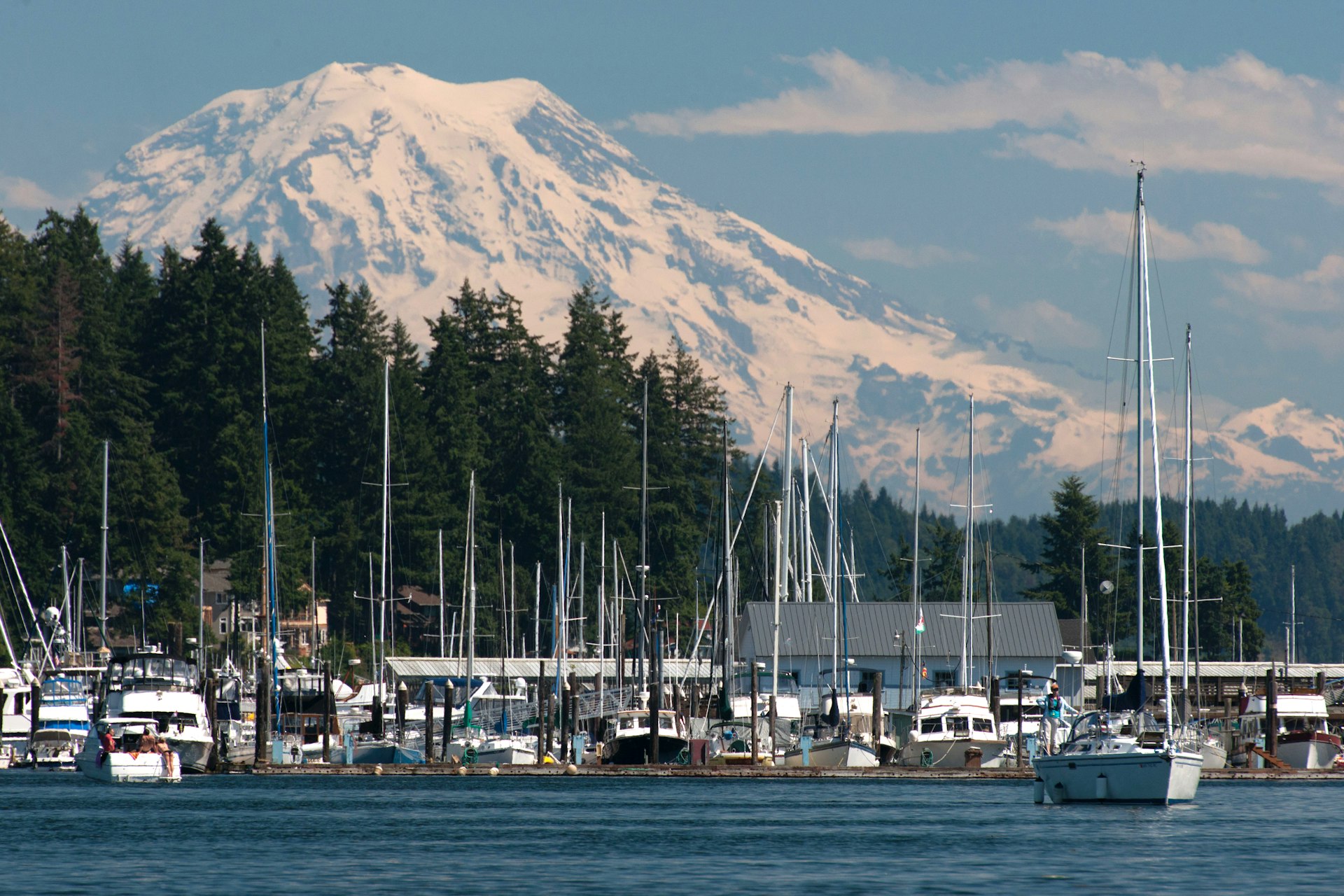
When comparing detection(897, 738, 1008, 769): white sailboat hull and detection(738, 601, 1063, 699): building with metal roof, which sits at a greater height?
detection(738, 601, 1063, 699): building with metal roof

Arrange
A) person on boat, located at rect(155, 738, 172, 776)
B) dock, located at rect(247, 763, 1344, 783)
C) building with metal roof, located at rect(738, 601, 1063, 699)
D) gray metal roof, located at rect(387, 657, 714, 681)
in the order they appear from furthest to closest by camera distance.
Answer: gray metal roof, located at rect(387, 657, 714, 681) → building with metal roof, located at rect(738, 601, 1063, 699) → dock, located at rect(247, 763, 1344, 783) → person on boat, located at rect(155, 738, 172, 776)

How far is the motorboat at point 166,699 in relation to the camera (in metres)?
70.6

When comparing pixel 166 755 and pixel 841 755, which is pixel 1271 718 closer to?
pixel 841 755

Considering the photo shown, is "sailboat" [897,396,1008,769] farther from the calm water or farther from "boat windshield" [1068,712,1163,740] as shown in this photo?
"boat windshield" [1068,712,1163,740]

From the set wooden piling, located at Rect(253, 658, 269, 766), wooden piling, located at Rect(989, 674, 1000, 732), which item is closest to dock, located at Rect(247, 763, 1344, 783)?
wooden piling, located at Rect(253, 658, 269, 766)

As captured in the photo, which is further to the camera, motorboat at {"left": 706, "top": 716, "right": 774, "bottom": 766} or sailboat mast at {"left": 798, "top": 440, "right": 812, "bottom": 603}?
sailboat mast at {"left": 798, "top": 440, "right": 812, "bottom": 603}

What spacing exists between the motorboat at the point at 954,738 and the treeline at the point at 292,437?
44.6 m

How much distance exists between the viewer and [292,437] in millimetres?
126062

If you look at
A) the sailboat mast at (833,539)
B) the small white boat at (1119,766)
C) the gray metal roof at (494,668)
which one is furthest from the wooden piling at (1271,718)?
the gray metal roof at (494,668)

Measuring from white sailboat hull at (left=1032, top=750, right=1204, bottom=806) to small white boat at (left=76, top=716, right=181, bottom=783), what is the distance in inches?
1171

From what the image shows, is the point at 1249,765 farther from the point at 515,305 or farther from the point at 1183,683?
the point at 515,305

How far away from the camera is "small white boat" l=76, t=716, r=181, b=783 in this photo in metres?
67.9

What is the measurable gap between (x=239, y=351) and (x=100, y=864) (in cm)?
8264

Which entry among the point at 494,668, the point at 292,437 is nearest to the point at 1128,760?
the point at 494,668
